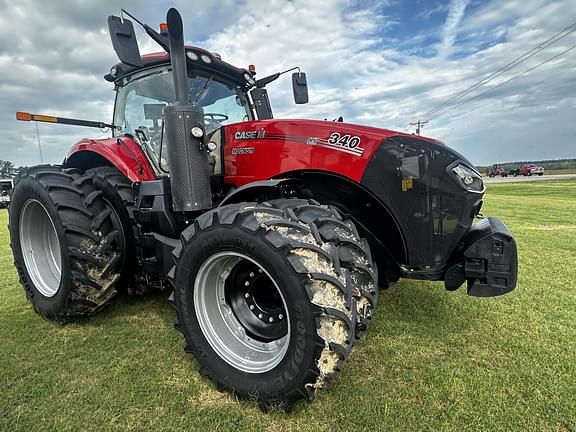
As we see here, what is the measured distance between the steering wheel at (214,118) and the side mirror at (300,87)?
2.59ft

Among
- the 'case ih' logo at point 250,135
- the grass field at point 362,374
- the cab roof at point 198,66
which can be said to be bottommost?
the grass field at point 362,374

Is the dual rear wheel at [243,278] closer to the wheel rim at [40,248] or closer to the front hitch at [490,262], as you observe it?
the wheel rim at [40,248]

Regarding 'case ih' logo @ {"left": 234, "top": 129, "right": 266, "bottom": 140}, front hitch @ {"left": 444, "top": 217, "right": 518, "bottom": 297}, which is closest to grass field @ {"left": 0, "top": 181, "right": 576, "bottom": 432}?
front hitch @ {"left": 444, "top": 217, "right": 518, "bottom": 297}

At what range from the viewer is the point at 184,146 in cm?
273

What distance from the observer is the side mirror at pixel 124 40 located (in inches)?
98.4

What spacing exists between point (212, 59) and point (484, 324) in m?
3.27

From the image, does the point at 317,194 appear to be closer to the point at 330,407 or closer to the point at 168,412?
the point at 330,407

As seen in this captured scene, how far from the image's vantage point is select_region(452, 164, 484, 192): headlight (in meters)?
2.53

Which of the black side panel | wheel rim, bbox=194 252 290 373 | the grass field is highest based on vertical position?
the black side panel

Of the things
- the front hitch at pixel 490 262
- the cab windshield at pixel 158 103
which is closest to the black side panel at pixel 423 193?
the front hitch at pixel 490 262

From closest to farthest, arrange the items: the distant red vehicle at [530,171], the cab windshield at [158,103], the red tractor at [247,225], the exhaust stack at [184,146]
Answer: the red tractor at [247,225]
the exhaust stack at [184,146]
the cab windshield at [158,103]
the distant red vehicle at [530,171]

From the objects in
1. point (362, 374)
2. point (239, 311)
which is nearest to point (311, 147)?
point (239, 311)

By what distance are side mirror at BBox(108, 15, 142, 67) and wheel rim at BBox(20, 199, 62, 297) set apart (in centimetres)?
182

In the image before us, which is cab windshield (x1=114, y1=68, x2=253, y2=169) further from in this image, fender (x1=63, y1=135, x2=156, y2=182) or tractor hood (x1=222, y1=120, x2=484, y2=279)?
tractor hood (x1=222, y1=120, x2=484, y2=279)
